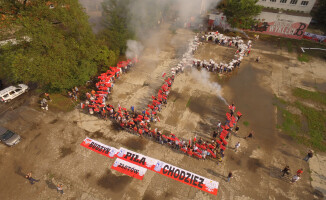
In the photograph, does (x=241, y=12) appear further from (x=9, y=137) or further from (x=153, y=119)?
(x=9, y=137)

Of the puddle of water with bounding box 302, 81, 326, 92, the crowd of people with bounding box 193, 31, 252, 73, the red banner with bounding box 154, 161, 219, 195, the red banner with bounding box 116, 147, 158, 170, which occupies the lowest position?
the red banner with bounding box 116, 147, 158, 170

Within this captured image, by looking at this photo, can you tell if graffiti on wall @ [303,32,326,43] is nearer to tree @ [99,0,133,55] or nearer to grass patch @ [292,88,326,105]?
grass patch @ [292,88,326,105]

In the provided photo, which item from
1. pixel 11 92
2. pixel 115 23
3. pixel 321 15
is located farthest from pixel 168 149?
pixel 321 15

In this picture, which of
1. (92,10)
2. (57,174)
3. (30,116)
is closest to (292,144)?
(57,174)

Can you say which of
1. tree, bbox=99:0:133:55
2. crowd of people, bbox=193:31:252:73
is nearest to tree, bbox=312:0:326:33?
crowd of people, bbox=193:31:252:73

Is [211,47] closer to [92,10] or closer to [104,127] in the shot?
[104,127]

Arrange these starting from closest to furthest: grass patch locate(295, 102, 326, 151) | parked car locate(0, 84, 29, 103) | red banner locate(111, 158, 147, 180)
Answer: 1. red banner locate(111, 158, 147, 180)
2. grass patch locate(295, 102, 326, 151)
3. parked car locate(0, 84, 29, 103)
